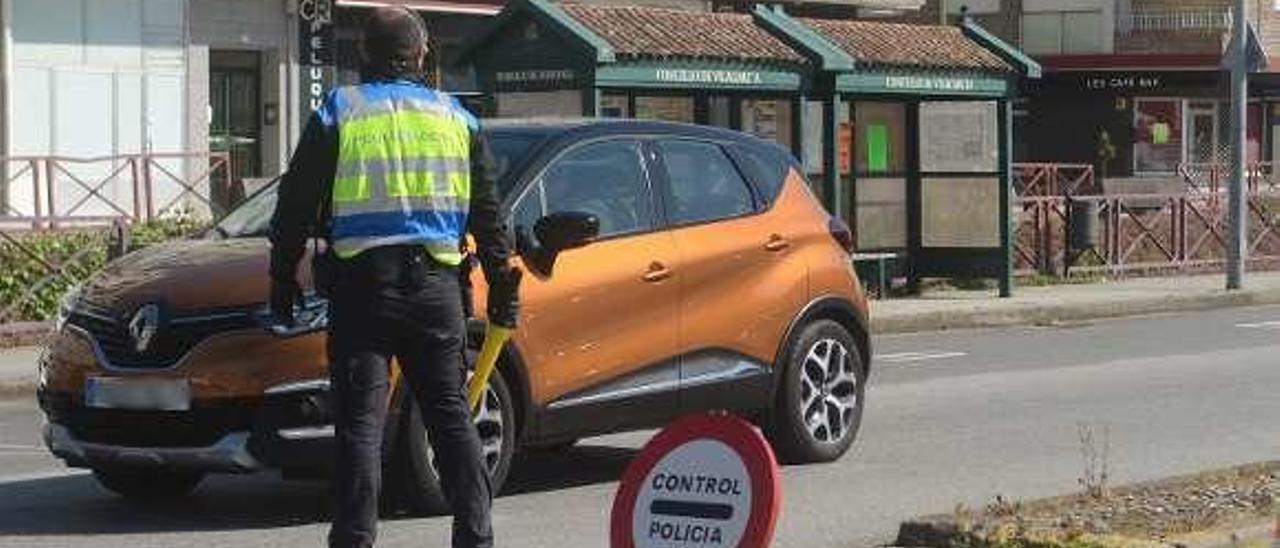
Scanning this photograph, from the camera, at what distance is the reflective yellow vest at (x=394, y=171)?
21.9ft

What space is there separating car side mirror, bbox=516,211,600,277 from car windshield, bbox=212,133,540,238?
0.43 m

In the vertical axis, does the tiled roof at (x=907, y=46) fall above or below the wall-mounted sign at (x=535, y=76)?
above

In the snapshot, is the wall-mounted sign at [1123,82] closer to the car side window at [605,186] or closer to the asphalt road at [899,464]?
the asphalt road at [899,464]

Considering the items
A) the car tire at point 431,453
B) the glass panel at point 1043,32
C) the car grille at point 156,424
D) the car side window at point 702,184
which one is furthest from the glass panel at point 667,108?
the glass panel at point 1043,32

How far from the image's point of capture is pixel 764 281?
10.5 meters

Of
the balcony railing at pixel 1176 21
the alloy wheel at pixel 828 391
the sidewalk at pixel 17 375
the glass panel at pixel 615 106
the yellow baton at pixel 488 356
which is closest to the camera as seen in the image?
the yellow baton at pixel 488 356

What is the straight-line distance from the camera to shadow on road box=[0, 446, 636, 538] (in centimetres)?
910

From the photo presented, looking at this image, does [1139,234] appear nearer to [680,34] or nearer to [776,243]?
[680,34]

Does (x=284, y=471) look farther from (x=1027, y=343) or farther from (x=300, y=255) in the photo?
(x=1027, y=343)

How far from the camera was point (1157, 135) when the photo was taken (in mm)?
51281

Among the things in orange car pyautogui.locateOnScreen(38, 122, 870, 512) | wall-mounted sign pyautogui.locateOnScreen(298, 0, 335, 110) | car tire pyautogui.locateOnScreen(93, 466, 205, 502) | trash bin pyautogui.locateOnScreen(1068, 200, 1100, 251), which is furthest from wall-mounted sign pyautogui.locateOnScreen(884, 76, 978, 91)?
car tire pyautogui.locateOnScreen(93, 466, 205, 502)

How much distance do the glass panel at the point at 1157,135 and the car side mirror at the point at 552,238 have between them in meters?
43.9

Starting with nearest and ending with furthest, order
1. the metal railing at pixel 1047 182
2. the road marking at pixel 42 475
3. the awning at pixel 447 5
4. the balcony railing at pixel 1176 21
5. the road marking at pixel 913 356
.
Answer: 1. the road marking at pixel 42 475
2. the road marking at pixel 913 356
3. the awning at pixel 447 5
4. the metal railing at pixel 1047 182
5. the balcony railing at pixel 1176 21

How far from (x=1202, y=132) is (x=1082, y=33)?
153 inches
